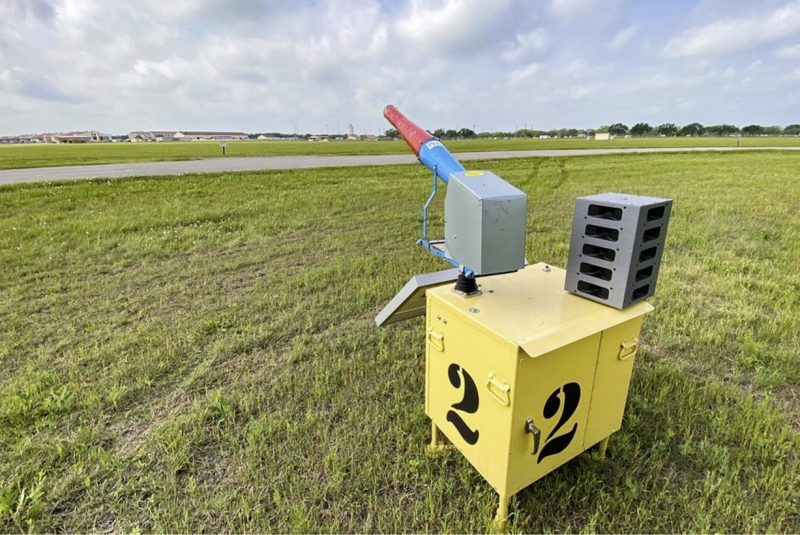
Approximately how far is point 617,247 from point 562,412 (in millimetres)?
687

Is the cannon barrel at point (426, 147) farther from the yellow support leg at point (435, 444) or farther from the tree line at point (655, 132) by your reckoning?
the tree line at point (655, 132)

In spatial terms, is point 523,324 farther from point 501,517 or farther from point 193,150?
point 193,150

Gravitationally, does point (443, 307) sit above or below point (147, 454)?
above

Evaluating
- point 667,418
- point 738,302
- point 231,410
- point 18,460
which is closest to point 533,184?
point 738,302

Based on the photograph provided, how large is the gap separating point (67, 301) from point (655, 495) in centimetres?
487

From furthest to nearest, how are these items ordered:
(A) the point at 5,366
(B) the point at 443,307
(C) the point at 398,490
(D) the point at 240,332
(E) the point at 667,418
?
(D) the point at 240,332, (A) the point at 5,366, (E) the point at 667,418, (C) the point at 398,490, (B) the point at 443,307

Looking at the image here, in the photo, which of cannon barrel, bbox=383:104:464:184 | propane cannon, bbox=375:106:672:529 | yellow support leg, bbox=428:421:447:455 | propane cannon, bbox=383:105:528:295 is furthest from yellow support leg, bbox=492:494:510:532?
cannon barrel, bbox=383:104:464:184

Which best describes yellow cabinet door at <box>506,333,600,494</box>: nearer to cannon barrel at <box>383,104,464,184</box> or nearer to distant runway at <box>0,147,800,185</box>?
cannon barrel at <box>383,104,464,184</box>

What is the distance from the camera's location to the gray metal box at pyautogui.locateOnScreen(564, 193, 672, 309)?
1460 millimetres

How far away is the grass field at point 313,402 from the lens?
1723 mm

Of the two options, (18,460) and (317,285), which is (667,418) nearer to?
(317,285)

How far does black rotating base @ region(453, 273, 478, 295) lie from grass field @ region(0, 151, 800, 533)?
901mm

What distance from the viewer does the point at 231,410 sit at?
7.59 feet

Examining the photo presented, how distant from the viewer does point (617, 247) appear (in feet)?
4.93
